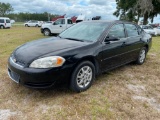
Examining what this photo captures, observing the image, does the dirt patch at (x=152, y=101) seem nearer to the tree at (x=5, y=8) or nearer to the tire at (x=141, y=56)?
the tire at (x=141, y=56)

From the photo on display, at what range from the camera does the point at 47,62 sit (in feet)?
9.65

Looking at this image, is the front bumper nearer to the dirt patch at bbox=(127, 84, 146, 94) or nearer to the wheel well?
the wheel well

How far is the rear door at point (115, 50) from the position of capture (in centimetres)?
383

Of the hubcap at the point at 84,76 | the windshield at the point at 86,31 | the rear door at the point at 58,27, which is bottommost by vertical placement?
the hubcap at the point at 84,76

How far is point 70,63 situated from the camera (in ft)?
10.1

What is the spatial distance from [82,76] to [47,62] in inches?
32.0

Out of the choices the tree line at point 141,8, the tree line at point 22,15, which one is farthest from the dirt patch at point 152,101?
the tree line at point 22,15

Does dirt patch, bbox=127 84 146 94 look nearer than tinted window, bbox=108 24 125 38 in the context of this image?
Yes

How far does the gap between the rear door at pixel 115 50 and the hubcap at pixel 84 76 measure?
1.55ft

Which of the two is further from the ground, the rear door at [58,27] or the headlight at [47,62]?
the rear door at [58,27]

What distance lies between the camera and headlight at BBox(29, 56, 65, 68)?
2.92 metres

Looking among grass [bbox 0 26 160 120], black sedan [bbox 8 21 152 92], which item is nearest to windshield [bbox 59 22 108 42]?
black sedan [bbox 8 21 152 92]

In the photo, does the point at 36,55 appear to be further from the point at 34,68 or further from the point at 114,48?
the point at 114,48

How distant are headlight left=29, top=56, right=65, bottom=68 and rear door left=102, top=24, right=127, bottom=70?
1194 millimetres
